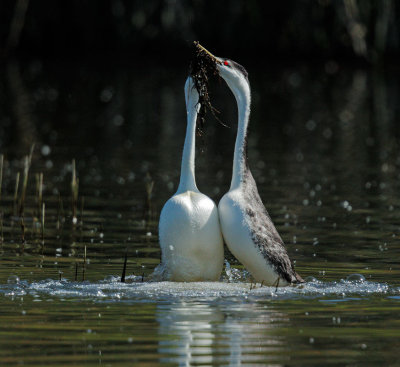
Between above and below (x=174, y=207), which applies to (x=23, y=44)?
above

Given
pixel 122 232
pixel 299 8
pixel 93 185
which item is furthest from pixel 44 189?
pixel 299 8

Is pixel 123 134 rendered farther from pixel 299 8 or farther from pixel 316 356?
pixel 316 356

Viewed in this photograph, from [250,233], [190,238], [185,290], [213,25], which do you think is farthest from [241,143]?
[213,25]

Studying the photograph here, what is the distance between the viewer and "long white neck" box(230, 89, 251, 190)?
1034 centimetres

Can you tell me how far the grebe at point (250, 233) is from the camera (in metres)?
10.1

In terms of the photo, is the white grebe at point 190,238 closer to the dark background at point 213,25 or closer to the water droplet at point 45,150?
→ the water droplet at point 45,150

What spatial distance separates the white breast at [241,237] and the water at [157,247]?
0.21m

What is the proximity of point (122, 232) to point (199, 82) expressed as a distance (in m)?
3.62

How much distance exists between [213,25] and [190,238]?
23054mm

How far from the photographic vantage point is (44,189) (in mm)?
17203

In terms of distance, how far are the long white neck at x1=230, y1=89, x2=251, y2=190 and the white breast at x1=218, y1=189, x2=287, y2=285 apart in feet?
0.49

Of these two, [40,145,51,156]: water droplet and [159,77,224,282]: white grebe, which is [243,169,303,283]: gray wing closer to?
[159,77,224,282]: white grebe

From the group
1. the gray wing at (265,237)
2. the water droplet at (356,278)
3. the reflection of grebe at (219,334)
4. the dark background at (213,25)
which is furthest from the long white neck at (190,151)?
the dark background at (213,25)

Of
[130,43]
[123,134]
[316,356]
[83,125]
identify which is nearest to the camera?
[316,356]
